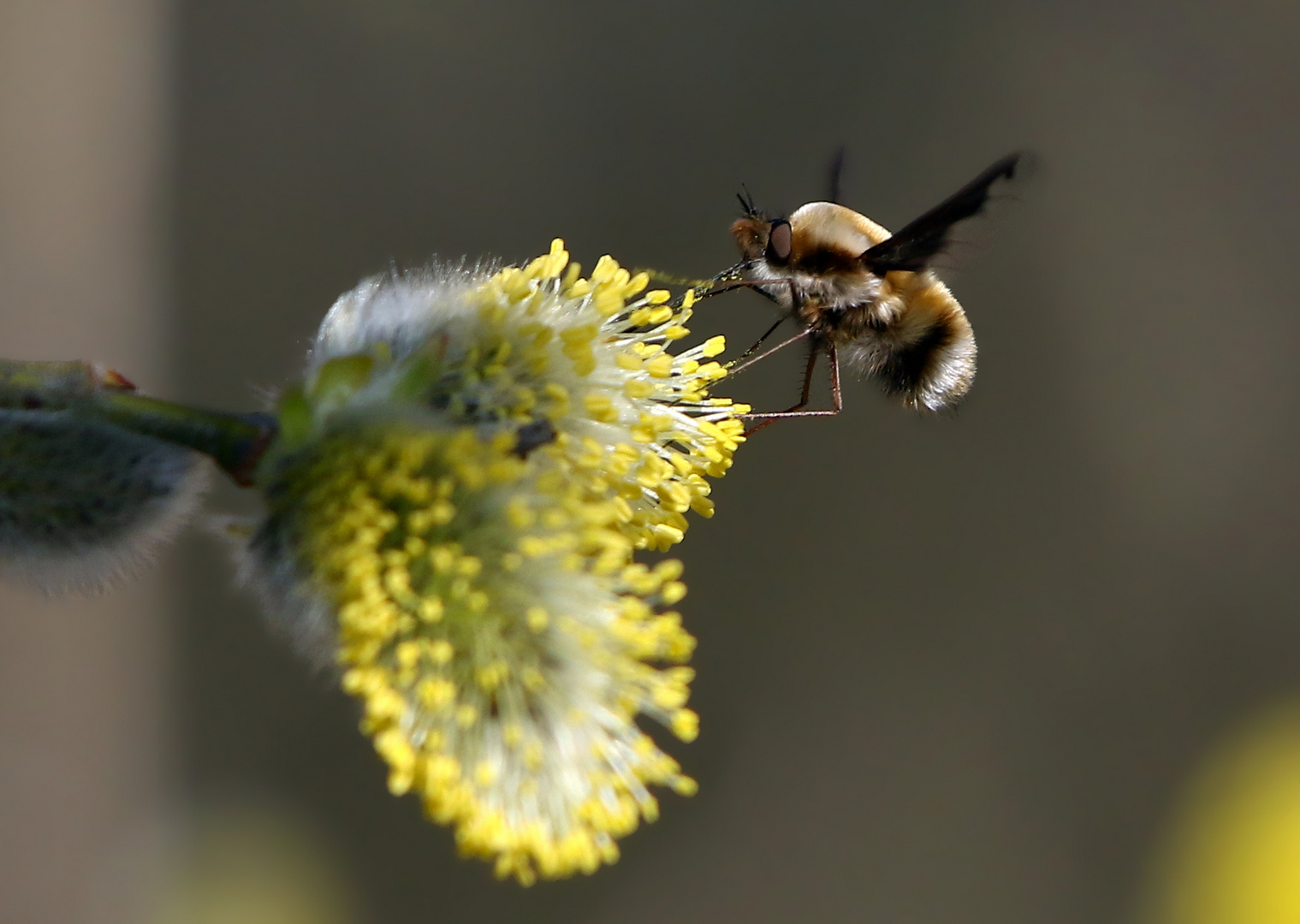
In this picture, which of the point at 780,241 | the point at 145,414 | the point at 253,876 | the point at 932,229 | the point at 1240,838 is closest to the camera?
the point at 145,414

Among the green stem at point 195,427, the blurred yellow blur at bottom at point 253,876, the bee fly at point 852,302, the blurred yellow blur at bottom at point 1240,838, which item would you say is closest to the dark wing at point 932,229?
the bee fly at point 852,302

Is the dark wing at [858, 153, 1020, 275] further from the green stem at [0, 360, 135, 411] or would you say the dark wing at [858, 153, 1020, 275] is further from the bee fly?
the green stem at [0, 360, 135, 411]

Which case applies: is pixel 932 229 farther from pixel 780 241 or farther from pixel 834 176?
pixel 834 176

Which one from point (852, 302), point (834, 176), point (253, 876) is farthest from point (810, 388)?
point (253, 876)

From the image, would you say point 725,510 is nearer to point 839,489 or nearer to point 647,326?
point 839,489

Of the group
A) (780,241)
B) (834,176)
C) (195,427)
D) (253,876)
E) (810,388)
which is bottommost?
(253,876)

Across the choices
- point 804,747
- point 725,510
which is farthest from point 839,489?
point 804,747

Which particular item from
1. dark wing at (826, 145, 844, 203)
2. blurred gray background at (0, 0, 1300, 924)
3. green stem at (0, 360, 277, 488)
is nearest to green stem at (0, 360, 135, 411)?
green stem at (0, 360, 277, 488)
